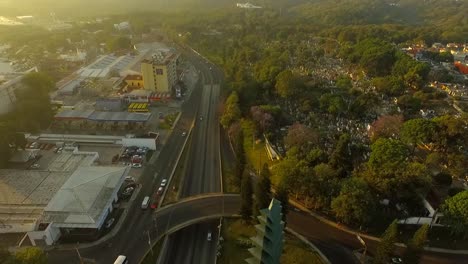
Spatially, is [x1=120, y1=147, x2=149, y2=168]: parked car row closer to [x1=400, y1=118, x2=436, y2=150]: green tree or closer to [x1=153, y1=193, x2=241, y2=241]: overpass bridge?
[x1=153, y1=193, x2=241, y2=241]: overpass bridge

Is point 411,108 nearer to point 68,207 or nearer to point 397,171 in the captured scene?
point 397,171

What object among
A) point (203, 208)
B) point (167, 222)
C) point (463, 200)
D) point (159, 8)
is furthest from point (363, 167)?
point (159, 8)

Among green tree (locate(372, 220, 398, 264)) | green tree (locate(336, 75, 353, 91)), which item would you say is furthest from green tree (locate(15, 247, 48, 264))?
green tree (locate(336, 75, 353, 91))

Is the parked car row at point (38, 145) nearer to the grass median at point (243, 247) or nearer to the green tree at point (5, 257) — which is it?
the green tree at point (5, 257)

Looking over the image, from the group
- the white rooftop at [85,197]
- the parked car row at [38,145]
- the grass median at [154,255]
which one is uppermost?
the white rooftop at [85,197]

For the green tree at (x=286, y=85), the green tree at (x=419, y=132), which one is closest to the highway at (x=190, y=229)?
the green tree at (x=419, y=132)

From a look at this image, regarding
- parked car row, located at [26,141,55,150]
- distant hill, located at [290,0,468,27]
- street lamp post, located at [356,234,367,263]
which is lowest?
street lamp post, located at [356,234,367,263]

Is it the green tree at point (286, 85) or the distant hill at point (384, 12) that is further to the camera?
the distant hill at point (384, 12)
